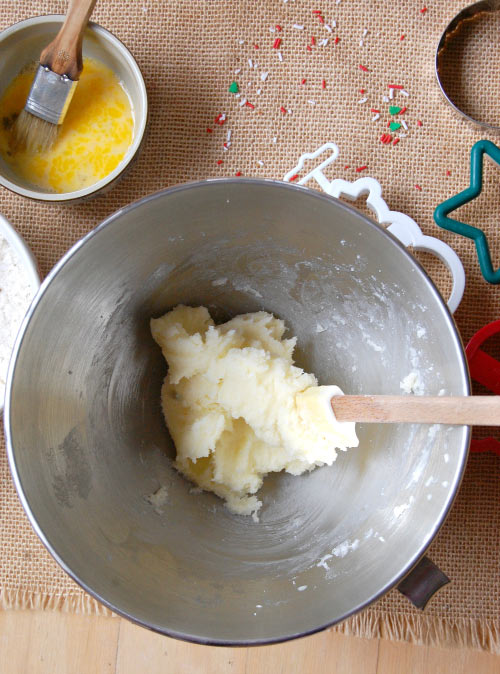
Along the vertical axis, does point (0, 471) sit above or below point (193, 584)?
below

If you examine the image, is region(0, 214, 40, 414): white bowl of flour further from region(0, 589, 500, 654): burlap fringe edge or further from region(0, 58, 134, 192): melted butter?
region(0, 589, 500, 654): burlap fringe edge

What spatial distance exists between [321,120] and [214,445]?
594mm

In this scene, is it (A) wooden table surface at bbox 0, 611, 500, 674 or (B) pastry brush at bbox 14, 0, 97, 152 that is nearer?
(B) pastry brush at bbox 14, 0, 97, 152

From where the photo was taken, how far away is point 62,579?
1047mm

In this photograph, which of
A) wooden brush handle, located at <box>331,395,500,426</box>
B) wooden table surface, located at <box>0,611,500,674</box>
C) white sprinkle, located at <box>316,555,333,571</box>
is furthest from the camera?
wooden table surface, located at <box>0,611,500,674</box>

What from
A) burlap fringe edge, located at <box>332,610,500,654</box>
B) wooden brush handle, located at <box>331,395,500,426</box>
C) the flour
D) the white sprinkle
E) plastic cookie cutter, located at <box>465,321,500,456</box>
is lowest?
burlap fringe edge, located at <box>332,610,500,654</box>

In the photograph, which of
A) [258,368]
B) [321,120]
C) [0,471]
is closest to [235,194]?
[258,368]

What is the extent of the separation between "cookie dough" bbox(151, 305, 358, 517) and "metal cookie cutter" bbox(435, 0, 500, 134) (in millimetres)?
486

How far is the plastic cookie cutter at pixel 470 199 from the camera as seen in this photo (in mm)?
1011

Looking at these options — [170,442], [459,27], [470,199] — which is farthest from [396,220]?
[170,442]

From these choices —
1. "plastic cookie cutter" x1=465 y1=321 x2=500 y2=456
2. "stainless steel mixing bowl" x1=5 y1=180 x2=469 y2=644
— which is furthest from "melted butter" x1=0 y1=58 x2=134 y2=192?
"plastic cookie cutter" x1=465 y1=321 x2=500 y2=456

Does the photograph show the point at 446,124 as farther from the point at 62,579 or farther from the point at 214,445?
the point at 62,579

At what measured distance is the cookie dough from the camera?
909 millimetres

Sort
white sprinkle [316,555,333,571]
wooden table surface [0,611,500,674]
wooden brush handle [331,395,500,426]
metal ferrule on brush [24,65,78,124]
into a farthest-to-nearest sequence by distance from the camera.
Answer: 1. wooden table surface [0,611,500,674]
2. metal ferrule on brush [24,65,78,124]
3. white sprinkle [316,555,333,571]
4. wooden brush handle [331,395,500,426]
